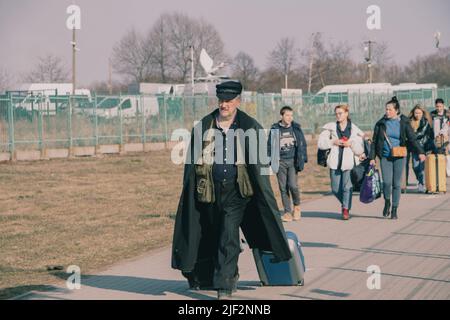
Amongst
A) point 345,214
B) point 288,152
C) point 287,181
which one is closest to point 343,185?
point 345,214

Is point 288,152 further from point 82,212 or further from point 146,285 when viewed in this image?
point 146,285

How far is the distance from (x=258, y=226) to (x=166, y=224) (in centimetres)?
671

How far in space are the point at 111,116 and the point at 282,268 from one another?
2770 cm

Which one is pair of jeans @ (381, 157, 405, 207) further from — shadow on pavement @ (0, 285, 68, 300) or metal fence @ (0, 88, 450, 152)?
metal fence @ (0, 88, 450, 152)

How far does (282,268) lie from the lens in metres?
8.64

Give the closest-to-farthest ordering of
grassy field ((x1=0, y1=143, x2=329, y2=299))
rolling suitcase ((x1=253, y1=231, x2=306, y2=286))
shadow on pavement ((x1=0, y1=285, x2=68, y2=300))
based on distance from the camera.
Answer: rolling suitcase ((x1=253, y1=231, x2=306, y2=286)), shadow on pavement ((x1=0, y1=285, x2=68, y2=300)), grassy field ((x1=0, y1=143, x2=329, y2=299))

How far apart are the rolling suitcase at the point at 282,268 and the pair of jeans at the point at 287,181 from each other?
588cm

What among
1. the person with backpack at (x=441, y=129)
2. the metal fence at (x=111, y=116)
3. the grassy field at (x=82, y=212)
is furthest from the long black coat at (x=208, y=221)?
the metal fence at (x=111, y=116)

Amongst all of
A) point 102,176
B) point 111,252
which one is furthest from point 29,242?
point 102,176

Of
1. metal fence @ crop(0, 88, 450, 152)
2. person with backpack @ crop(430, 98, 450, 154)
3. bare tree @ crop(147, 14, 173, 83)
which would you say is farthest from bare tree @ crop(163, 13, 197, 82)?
person with backpack @ crop(430, 98, 450, 154)

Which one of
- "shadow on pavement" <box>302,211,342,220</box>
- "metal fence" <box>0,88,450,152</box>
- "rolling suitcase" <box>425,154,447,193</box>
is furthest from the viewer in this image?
"metal fence" <box>0,88,450,152</box>

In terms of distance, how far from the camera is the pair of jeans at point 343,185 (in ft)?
47.1

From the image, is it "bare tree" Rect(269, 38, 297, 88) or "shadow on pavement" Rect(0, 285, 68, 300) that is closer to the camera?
"shadow on pavement" Rect(0, 285, 68, 300)

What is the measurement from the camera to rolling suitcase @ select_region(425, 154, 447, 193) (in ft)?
58.8
